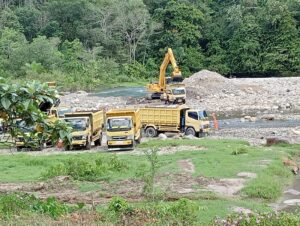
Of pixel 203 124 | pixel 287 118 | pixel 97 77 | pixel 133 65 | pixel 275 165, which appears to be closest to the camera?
pixel 275 165

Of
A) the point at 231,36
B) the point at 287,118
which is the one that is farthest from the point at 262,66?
the point at 287,118

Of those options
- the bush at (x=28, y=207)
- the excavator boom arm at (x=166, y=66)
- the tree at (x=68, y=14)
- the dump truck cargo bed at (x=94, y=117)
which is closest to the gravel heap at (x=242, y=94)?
the excavator boom arm at (x=166, y=66)

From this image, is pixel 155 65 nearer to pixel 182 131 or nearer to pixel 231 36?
pixel 231 36

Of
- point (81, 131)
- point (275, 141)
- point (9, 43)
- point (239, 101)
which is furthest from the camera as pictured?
point (9, 43)

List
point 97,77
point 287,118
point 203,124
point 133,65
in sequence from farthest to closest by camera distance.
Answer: point 133,65, point 97,77, point 287,118, point 203,124

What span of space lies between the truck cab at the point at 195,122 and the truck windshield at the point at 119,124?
5.37 metres

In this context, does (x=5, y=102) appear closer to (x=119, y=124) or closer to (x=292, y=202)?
(x=292, y=202)

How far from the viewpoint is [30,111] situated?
8.30 m

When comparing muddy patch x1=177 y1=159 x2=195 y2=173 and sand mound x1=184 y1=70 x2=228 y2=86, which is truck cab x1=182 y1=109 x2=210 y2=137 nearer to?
muddy patch x1=177 y1=159 x2=195 y2=173

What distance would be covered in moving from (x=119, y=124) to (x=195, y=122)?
617cm

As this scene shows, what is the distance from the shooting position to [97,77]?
73.8 meters

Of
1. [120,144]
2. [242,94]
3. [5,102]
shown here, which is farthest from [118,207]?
[242,94]

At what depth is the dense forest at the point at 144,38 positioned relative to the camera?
7325 centimetres

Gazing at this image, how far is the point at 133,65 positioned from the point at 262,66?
1801 cm
